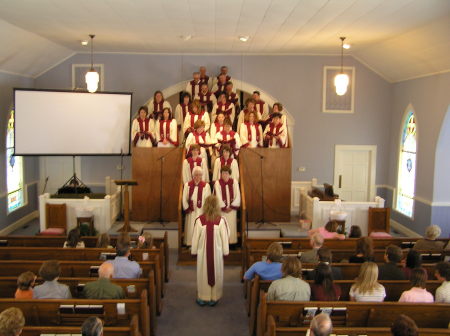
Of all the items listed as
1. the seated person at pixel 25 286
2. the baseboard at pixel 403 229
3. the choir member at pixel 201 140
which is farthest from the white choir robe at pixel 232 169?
the seated person at pixel 25 286

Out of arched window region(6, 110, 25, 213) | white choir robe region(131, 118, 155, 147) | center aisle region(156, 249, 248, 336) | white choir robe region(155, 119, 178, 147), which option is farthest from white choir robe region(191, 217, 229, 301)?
arched window region(6, 110, 25, 213)

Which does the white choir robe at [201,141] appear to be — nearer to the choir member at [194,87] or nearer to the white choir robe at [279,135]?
the white choir robe at [279,135]

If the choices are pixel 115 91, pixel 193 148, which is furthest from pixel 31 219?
pixel 193 148

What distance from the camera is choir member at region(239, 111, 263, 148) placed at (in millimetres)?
11078

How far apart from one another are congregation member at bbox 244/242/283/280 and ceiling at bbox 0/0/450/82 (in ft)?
11.3

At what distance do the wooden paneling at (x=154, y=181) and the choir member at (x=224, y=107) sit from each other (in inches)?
71.2

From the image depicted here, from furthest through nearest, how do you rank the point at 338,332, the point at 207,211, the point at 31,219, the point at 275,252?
the point at 31,219
the point at 207,211
the point at 275,252
the point at 338,332

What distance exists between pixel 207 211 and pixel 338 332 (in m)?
3.04

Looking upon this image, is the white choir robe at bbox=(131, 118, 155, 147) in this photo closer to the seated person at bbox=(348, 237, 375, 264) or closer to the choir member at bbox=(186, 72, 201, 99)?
the choir member at bbox=(186, 72, 201, 99)

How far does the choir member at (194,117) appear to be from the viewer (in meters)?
11.2

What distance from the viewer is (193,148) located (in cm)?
992

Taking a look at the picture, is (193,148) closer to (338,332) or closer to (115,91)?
(115,91)

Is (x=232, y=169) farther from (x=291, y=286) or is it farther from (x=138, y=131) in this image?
(x=291, y=286)

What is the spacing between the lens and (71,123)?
37.7ft
